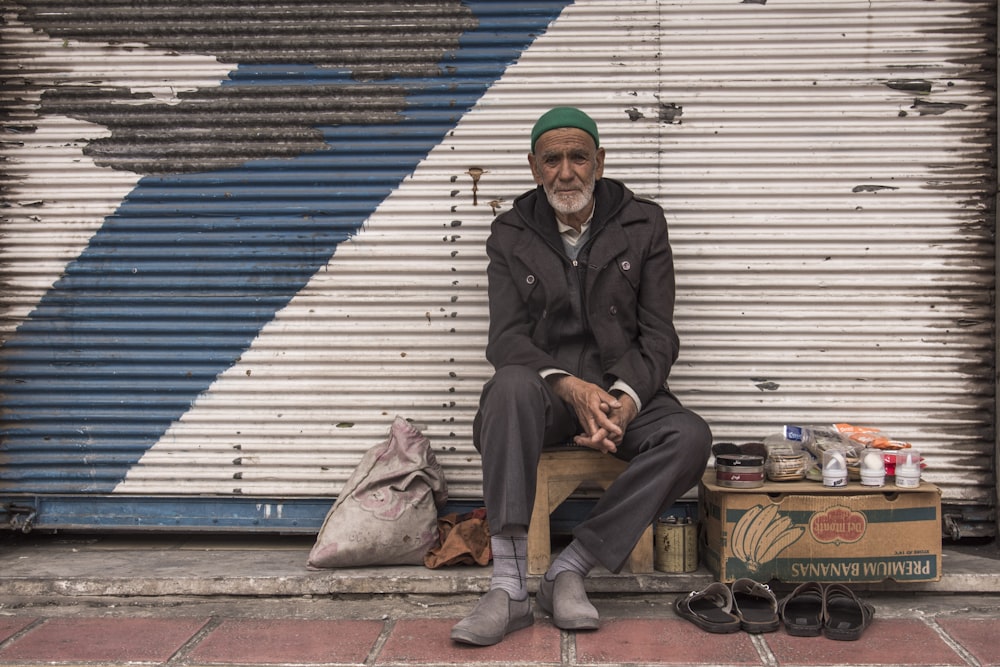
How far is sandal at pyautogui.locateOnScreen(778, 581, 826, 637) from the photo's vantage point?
301 centimetres

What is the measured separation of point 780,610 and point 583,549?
70 cm

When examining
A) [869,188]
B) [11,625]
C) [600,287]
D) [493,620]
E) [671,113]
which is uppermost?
[671,113]

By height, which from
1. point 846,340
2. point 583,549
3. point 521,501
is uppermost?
point 846,340

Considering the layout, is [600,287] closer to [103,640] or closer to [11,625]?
[103,640]

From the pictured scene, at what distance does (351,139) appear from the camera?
4.03 m

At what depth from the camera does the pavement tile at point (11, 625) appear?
3.16 m

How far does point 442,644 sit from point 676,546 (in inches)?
41.2

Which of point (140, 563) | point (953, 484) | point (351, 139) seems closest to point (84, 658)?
point (140, 563)

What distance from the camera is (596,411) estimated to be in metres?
3.15

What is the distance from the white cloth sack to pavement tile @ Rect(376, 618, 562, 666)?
49cm

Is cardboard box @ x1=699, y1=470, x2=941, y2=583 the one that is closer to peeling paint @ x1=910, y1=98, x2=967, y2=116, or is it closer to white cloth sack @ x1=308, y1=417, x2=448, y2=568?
white cloth sack @ x1=308, y1=417, x2=448, y2=568

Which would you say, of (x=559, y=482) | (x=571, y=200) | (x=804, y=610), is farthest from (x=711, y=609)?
(x=571, y=200)

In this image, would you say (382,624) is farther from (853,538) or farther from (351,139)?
(351,139)

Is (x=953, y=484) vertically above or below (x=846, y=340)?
below
